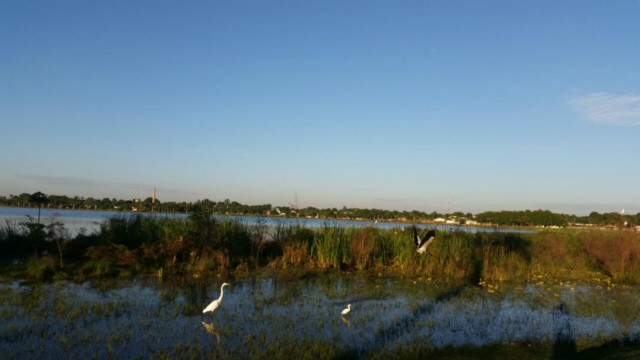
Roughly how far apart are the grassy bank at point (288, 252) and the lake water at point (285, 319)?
2.26 metres

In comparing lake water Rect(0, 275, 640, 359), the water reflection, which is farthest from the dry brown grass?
the water reflection

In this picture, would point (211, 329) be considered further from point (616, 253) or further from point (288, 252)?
point (616, 253)

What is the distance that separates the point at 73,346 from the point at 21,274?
730 cm

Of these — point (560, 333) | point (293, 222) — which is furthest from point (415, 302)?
point (293, 222)

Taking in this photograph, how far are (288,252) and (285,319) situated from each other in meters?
8.26

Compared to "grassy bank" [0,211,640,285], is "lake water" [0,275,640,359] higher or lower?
lower

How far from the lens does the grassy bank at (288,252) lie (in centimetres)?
1603

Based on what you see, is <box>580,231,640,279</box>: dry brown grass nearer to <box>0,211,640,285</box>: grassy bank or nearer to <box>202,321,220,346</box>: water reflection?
<box>0,211,640,285</box>: grassy bank

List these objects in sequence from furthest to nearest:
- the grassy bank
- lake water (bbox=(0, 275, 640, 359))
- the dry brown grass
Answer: the dry brown grass
the grassy bank
lake water (bbox=(0, 275, 640, 359))

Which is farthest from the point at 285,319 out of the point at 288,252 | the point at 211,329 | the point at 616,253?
the point at 616,253

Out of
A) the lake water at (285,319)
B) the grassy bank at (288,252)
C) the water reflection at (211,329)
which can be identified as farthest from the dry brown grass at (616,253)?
the water reflection at (211,329)

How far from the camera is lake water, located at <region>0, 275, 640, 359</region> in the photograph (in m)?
7.94

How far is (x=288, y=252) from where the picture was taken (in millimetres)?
18391

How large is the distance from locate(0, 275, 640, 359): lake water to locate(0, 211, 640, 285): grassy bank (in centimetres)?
226
